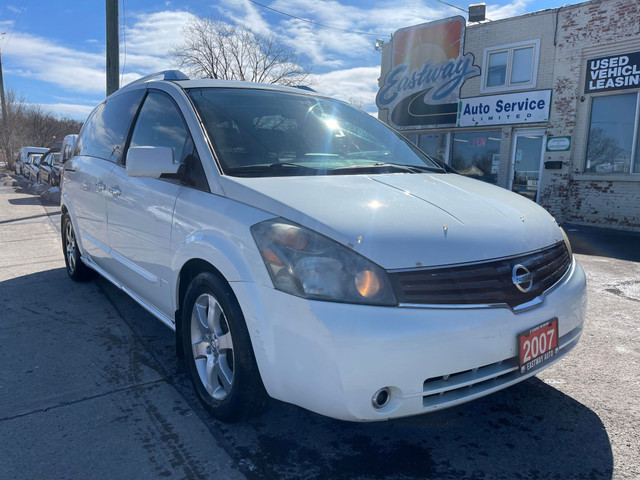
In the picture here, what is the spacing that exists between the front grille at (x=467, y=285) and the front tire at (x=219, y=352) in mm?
760

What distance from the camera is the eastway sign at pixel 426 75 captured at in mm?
13594

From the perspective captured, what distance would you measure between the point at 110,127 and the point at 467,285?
345 cm

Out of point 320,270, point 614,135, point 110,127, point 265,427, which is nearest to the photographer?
point 320,270

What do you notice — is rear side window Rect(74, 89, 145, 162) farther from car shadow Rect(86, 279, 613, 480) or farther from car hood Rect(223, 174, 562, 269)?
car shadow Rect(86, 279, 613, 480)

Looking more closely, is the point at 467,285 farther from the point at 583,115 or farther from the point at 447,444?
the point at 583,115

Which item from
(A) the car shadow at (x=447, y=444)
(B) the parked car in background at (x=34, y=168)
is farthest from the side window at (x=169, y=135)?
(B) the parked car in background at (x=34, y=168)

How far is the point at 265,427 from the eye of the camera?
98.3 inches

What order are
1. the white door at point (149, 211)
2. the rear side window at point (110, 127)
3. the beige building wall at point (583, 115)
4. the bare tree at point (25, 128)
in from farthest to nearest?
the bare tree at point (25, 128)
the beige building wall at point (583, 115)
the rear side window at point (110, 127)
the white door at point (149, 211)

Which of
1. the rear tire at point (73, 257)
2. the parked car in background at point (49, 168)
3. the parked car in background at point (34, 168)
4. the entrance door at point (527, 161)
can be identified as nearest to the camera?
the rear tire at point (73, 257)

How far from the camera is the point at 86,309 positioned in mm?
4410

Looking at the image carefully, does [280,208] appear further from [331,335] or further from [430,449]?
[430,449]

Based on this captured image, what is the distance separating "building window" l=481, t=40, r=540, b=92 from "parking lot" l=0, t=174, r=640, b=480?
10.1m

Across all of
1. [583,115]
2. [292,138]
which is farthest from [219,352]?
[583,115]

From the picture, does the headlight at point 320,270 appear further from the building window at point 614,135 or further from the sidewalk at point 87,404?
the building window at point 614,135
